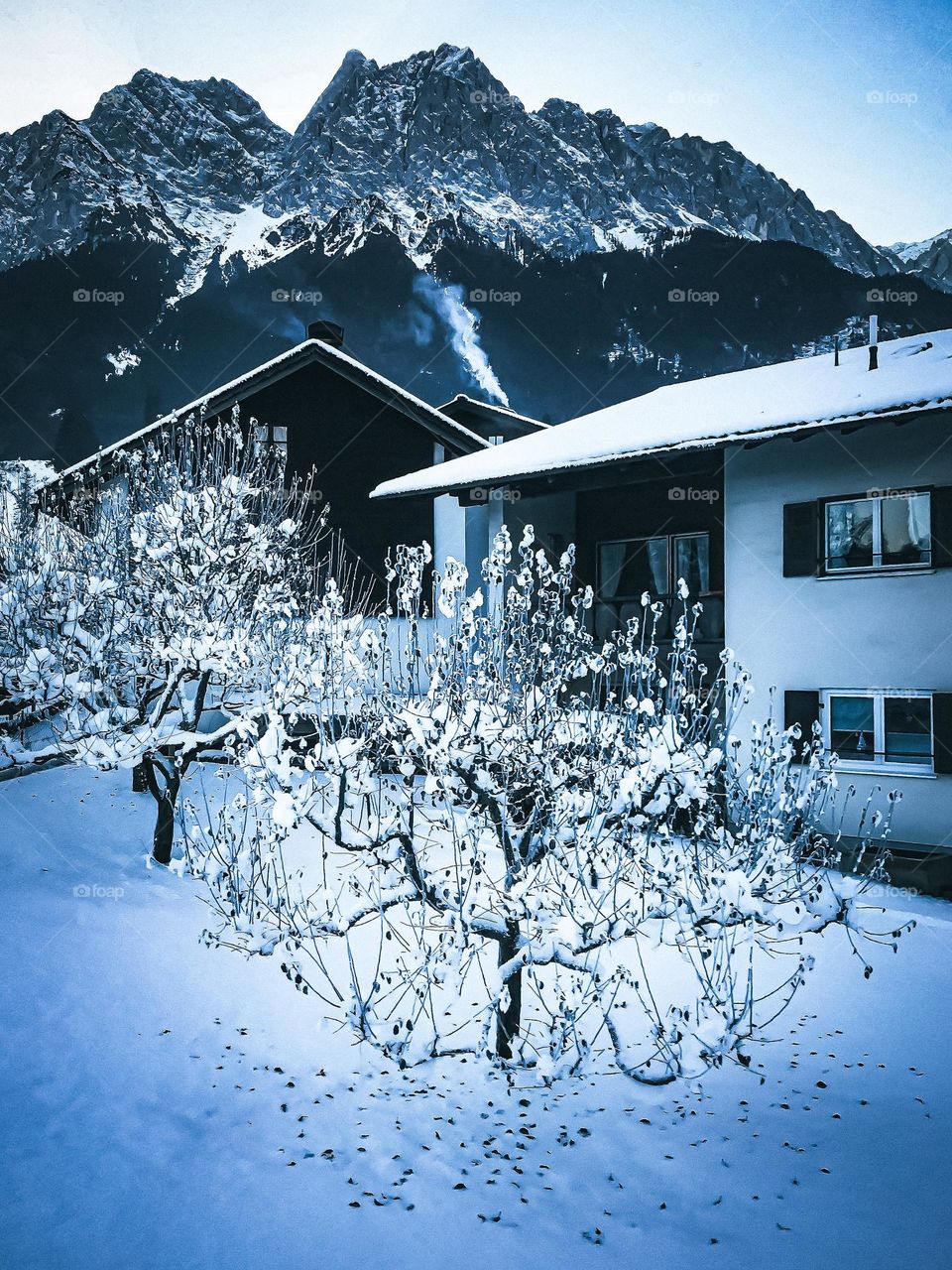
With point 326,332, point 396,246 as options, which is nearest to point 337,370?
point 326,332

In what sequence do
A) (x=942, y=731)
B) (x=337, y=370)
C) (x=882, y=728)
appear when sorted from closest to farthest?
(x=942, y=731), (x=882, y=728), (x=337, y=370)

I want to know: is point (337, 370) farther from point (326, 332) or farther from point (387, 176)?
point (387, 176)

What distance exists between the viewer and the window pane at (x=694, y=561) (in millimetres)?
12180

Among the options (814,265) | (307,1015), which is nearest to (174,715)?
(307,1015)

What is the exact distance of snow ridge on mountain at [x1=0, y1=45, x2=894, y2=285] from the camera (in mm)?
118438

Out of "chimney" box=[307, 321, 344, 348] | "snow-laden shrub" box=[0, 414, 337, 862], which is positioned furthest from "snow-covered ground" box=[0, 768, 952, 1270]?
"chimney" box=[307, 321, 344, 348]

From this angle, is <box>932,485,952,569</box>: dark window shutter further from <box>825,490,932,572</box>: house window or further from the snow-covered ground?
the snow-covered ground

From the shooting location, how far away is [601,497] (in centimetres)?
1323

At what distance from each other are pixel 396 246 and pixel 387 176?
2099 inches

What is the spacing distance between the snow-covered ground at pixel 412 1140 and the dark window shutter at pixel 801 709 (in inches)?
119

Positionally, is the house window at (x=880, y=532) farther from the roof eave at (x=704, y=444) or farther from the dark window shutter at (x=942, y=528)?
the roof eave at (x=704, y=444)

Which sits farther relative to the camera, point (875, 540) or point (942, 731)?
point (875, 540)

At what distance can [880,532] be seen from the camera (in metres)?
9.63

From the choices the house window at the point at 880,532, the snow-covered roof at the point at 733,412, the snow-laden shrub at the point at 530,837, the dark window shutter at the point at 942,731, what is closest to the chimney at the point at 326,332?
the snow-covered roof at the point at 733,412
